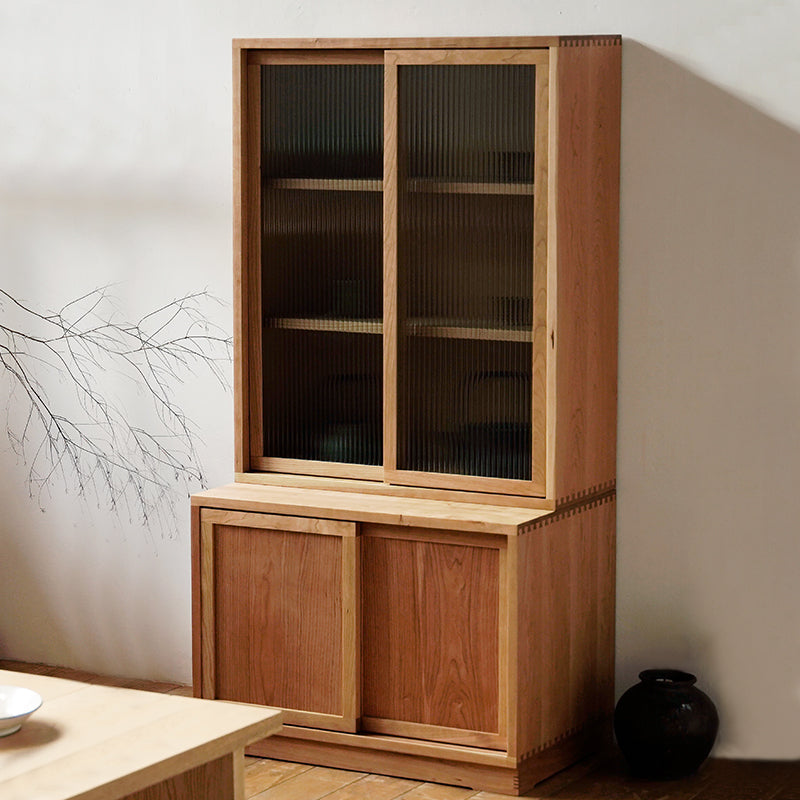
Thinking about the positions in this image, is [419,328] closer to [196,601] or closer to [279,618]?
[279,618]

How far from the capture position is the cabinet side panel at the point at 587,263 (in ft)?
11.9

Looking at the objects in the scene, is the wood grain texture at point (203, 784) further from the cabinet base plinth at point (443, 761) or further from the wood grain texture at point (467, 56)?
the wood grain texture at point (467, 56)

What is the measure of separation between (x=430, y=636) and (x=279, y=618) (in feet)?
1.35

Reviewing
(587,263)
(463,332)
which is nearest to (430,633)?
(463,332)

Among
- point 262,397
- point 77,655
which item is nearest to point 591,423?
point 262,397

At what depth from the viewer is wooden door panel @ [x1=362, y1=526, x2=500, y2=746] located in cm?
363

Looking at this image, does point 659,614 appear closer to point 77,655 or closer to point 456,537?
point 456,537

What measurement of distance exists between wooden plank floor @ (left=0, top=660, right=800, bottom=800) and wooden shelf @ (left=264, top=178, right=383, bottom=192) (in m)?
1.50

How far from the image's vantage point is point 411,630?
3.72 m

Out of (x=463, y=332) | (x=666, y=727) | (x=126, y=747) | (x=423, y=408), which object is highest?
(x=463, y=332)

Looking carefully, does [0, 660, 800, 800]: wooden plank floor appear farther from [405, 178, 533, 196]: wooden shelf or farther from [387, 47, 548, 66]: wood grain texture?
[387, 47, 548, 66]: wood grain texture

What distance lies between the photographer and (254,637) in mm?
3865

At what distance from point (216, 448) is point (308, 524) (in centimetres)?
77

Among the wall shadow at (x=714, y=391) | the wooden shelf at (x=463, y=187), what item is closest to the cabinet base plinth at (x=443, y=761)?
the wall shadow at (x=714, y=391)
